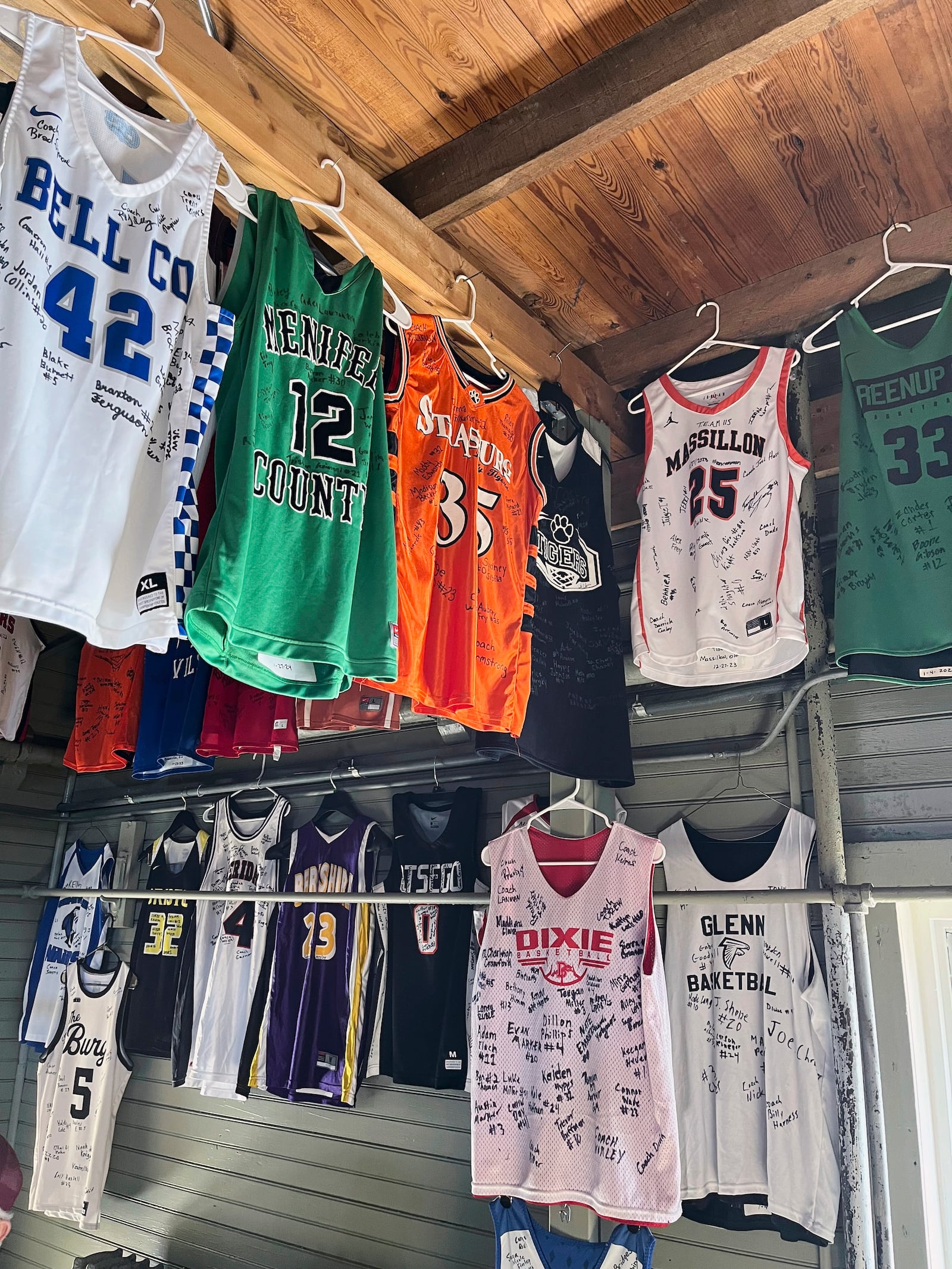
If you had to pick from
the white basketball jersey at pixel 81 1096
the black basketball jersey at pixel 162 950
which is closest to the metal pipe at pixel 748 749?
the black basketball jersey at pixel 162 950

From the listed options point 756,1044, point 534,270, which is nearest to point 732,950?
point 756,1044

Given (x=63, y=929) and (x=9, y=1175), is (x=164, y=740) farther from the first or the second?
(x=63, y=929)

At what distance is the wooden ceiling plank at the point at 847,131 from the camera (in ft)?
6.55

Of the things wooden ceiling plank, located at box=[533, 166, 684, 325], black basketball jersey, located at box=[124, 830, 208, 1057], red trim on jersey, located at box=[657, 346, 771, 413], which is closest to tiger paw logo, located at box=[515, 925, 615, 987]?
red trim on jersey, located at box=[657, 346, 771, 413]

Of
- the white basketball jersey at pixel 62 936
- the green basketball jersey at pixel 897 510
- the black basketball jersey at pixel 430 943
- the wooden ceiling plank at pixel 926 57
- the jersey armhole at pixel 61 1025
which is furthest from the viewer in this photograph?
the white basketball jersey at pixel 62 936

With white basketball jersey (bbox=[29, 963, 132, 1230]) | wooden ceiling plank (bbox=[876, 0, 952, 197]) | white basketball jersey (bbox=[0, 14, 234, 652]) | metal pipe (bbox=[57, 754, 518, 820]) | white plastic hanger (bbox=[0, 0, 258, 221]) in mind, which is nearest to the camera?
white basketball jersey (bbox=[0, 14, 234, 652])

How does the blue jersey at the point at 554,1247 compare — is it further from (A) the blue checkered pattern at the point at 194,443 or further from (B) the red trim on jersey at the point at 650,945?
(A) the blue checkered pattern at the point at 194,443

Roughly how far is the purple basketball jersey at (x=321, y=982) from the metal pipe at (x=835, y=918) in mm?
1778

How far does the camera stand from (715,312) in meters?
2.80

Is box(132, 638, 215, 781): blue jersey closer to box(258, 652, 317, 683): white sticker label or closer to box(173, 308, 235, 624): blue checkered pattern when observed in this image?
box(258, 652, 317, 683): white sticker label

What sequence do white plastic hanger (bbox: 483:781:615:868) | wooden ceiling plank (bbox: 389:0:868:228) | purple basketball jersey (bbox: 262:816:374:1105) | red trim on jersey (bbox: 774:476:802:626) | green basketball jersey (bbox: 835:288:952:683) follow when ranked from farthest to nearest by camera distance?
1. purple basketball jersey (bbox: 262:816:374:1105)
2. white plastic hanger (bbox: 483:781:615:868)
3. red trim on jersey (bbox: 774:476:802:626)
4. green basketball jersey (bbox: 835:288:952:683)
5. wooden ceiling plank (bbox: 389:0:868:228)

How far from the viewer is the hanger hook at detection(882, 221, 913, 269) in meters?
2.29

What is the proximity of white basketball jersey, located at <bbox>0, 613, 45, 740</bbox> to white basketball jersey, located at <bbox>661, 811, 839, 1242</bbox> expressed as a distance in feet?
9.65

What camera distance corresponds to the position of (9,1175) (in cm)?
222
